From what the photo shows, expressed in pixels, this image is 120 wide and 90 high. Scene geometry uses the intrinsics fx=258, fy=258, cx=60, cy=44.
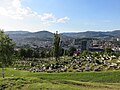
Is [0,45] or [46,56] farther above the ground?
[0,45]

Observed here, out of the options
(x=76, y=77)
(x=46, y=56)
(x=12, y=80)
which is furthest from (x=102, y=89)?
(x=46, y=56)

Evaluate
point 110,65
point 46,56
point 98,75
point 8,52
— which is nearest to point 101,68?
point 110,65

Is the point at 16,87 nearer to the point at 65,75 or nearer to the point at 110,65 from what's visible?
the point at 65,75

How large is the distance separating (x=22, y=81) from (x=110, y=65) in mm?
42848

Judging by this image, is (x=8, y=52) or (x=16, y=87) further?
(x=8, y=52)

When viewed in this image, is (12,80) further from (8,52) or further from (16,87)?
(8,52)

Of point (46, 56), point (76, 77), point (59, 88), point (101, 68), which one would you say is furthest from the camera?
point (46, 56)

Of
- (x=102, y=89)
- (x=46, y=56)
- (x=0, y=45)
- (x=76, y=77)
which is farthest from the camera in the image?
(x=46, y=56)

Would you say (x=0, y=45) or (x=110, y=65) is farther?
(x=110, y=65)

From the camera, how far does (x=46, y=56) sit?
528 ft

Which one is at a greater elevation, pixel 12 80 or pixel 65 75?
pixel 12 80

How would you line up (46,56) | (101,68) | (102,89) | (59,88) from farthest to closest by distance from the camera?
(46,56)
(101,68)
(102,89)
(59,88)

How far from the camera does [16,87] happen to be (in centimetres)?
3125

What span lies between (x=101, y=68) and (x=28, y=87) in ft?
142
